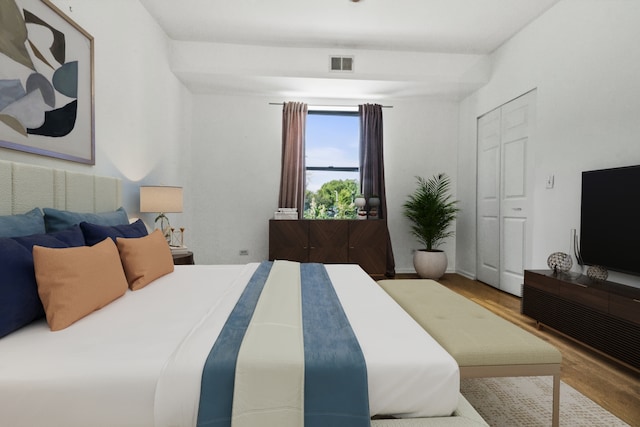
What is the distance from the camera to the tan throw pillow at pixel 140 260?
6.30ft

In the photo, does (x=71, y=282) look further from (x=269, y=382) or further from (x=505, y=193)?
(x=505, y=193)

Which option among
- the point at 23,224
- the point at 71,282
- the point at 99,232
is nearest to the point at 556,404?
the point at 71,282

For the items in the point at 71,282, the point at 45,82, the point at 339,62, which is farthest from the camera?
the point at 339,62

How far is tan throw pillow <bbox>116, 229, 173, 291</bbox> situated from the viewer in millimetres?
1920

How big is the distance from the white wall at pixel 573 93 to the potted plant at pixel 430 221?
4.35ft

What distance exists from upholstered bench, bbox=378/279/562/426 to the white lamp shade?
230 centimetres

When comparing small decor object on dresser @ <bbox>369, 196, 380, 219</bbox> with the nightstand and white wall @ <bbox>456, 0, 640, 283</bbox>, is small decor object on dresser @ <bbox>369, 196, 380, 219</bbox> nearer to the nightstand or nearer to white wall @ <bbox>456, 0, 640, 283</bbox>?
white wall @ <bbox>456, 0, 640, 283</bbox>

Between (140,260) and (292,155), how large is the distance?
3.23 metres

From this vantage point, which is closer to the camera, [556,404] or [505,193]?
[556,404]

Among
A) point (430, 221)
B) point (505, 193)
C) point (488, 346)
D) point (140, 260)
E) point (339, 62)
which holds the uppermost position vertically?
point (339, 62)

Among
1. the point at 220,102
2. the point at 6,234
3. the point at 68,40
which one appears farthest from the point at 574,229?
the point at 220,102

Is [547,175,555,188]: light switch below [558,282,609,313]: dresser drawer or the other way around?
the other way around

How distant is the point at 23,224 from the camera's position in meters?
1.58

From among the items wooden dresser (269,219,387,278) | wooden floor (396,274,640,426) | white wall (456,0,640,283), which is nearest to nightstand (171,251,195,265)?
wooden dresser (269,219,387,278)
